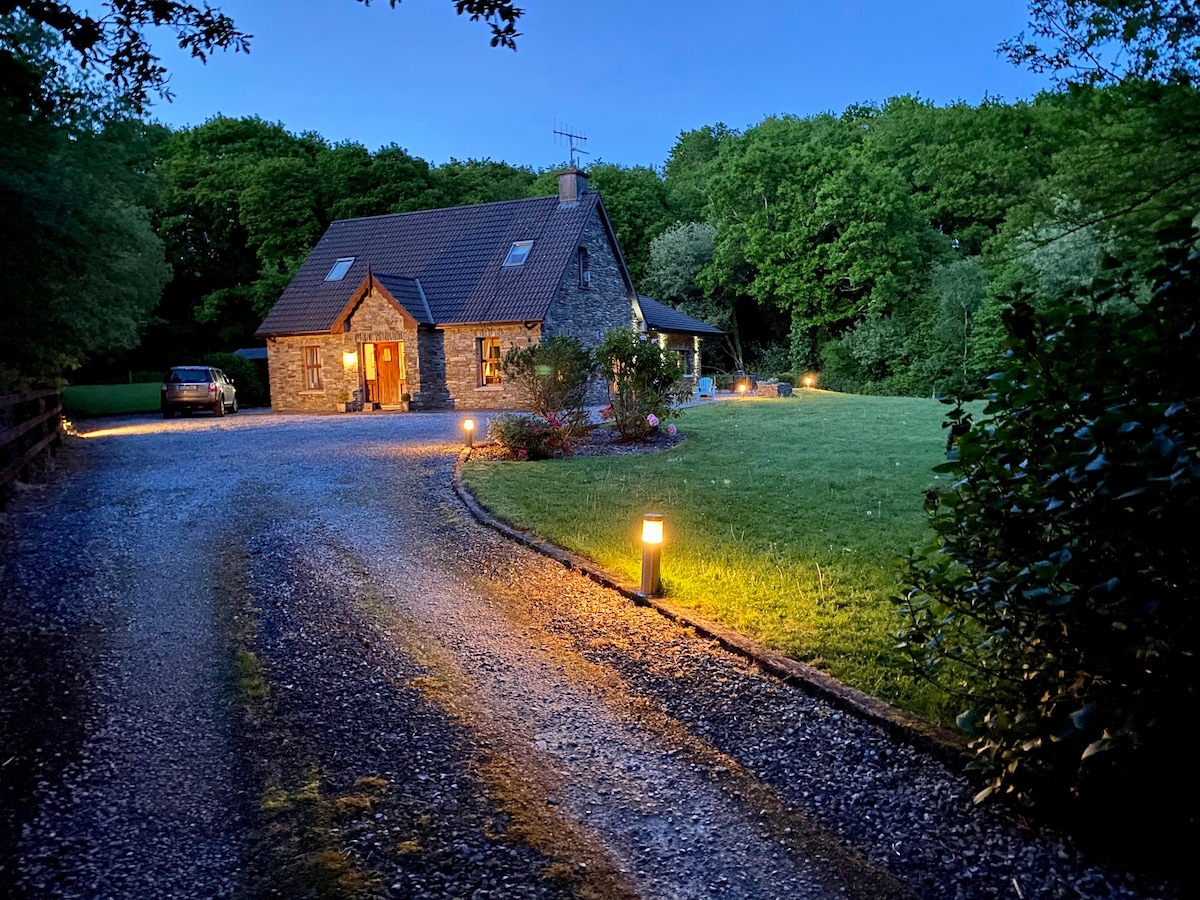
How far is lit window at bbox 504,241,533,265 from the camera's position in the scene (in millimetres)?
27016

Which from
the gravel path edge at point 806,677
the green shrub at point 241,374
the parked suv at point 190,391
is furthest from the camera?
the green shrub at point 241,374

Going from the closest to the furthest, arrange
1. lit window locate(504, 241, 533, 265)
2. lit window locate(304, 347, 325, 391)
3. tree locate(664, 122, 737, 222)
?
1. lit window locate(504, 241, 533, 265)
2. lit window locate(304, 347, 325, 391)
3. tree locate(664, 122, 737, 222)

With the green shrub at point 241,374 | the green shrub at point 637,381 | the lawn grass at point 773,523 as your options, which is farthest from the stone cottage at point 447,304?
the lawn grass at point 773,523

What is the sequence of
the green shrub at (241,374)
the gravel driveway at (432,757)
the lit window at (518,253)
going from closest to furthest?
the gravel driveway at (432,757)
the lit window at (518,253)
the green shrub at (241,374)

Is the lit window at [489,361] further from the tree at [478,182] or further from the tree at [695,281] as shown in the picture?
the tree at [695,281]

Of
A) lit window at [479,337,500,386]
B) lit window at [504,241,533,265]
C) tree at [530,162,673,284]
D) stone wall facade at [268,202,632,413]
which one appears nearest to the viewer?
stone wall facade at [268,202,632,413]

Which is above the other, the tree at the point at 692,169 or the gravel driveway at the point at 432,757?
the tree at the point at 692,169

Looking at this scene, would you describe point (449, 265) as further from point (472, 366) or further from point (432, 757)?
point (432, 757)

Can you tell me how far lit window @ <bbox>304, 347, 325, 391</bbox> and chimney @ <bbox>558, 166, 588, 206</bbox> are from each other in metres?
9.70

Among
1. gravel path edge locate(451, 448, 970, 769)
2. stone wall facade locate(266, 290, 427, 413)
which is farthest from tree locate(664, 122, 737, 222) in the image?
gravel path edge locate(451, 448, 970, 769)

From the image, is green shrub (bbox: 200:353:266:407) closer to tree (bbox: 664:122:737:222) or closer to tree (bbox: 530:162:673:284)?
tree (bbox: 530:162:673:284)

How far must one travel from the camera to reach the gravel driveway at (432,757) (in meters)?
3.08

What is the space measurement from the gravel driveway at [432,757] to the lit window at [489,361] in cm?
1895

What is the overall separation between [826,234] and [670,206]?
528 inches
